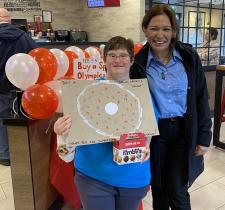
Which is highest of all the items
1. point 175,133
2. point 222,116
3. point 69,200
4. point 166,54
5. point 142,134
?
point 166,54

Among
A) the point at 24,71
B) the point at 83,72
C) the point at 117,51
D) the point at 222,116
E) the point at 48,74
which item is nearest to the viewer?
the point at 117,51

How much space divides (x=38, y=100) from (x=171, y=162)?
0.82 meters

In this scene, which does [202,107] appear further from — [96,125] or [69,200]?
[69,200]

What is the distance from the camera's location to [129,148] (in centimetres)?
109

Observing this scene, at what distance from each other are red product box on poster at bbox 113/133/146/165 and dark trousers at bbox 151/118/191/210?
1.10ft

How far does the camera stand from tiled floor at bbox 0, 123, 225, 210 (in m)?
2.23

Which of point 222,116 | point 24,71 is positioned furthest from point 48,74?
point 222,116

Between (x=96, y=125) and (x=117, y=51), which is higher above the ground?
(x=117, y=51)

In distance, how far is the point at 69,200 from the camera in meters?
2.12

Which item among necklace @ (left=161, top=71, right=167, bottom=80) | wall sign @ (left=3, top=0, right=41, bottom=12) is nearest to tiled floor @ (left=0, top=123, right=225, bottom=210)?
necklace @ (left=161, top=71, right=167, bottom=80)

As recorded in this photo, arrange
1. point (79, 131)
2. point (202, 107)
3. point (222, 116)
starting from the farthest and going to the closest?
point (222, 116), point (202, 107), point (79, 131)

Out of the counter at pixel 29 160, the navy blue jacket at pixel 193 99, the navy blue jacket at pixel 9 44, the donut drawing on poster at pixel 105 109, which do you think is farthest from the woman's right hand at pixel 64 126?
the navy blue jacket at pixel 9 44

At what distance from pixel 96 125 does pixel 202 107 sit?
71cm

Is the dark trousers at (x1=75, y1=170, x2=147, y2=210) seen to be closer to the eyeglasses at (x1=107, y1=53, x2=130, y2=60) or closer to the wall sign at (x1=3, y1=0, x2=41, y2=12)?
the eyeglasses at (x1=107, y1=53, x2=130, y2=60)
